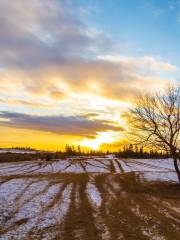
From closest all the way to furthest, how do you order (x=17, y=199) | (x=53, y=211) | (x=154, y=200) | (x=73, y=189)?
1. (x=53, y=211)
2. (x=17, y=199)
3. (x=154, y=200)
4. (x=73, y=189)

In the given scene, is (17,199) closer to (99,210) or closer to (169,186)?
(99,210)

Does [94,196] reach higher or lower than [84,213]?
higher

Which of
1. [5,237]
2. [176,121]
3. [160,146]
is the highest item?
[176,121]

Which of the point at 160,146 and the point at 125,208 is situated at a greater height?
the point at 160,146

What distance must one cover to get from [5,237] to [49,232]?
2294mm

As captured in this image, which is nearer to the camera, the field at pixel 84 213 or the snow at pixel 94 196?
the field at pixel 84 213

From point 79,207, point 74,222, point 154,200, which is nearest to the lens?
point 74,222

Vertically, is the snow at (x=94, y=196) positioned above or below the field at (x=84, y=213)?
above

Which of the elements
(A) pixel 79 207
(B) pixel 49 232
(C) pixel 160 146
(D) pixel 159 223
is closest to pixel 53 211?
(A) pixel 79 207

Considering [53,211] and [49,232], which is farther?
[53,211]

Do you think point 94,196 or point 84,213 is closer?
point 84,213

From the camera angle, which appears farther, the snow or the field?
the snow

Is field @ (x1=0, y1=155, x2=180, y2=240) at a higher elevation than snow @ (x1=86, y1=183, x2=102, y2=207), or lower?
lower

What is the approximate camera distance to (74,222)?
1975cm
